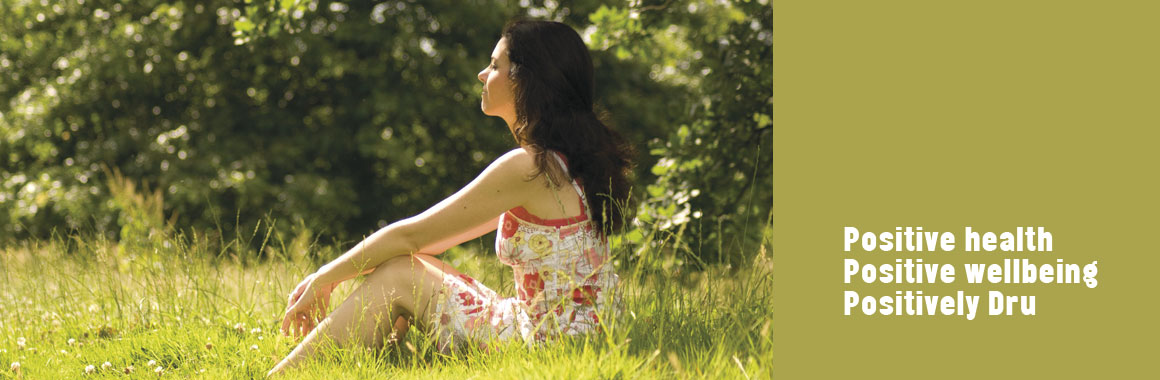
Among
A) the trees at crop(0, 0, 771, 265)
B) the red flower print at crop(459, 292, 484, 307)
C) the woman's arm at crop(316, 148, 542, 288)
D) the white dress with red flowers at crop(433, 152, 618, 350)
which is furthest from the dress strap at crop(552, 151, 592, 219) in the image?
the trees at crop(0, 0, 771, 265)

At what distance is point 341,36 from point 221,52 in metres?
1.55

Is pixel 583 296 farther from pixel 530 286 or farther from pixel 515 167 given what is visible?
pixel 515 167

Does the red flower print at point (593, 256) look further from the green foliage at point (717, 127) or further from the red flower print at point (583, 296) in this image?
the green foliage at point (717, 127)

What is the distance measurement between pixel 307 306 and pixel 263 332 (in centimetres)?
46

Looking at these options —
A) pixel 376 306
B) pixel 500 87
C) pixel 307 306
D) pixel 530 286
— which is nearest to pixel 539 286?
pixel 530 286

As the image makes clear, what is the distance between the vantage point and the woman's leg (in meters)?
2.81

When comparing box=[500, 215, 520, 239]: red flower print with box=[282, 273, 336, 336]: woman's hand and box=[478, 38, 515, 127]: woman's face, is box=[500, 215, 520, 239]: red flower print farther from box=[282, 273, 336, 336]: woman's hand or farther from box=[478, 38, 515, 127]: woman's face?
box=[282, 273, 336, 336]: woman's hand

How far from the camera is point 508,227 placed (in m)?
2.89

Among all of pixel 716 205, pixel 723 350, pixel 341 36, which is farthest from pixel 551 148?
pixel 341 36

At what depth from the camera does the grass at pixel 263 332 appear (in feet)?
8.07

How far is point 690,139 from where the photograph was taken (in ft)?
17.9

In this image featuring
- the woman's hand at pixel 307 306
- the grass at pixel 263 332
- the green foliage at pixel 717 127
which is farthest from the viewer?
the green foliage at pixel 717 127

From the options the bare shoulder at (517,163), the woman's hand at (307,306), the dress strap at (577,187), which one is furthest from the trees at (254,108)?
the bare shoulder at (517,163)

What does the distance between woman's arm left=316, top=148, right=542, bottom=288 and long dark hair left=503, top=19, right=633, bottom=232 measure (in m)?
0.13
